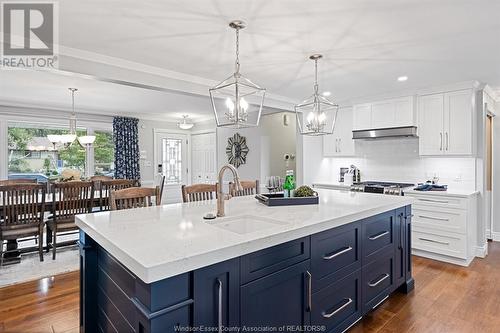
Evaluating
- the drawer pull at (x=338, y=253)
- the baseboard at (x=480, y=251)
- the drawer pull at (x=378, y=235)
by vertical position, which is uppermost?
the drawer pull at (x=378, y=235)

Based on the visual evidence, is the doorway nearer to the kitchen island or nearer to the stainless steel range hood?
the stainless steel range hood

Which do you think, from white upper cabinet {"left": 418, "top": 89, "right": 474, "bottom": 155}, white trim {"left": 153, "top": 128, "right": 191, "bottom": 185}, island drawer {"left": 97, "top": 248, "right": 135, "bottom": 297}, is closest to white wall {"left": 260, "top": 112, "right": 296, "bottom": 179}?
white trim {"left": 153, "top": 128, "right": 191, "bottom": 185}

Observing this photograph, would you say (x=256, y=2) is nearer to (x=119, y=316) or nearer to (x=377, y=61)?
(x=377, y=61)

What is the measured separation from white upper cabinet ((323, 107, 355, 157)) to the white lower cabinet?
1.39m

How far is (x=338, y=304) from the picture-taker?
6.53 feet

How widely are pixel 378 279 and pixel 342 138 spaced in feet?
10.7

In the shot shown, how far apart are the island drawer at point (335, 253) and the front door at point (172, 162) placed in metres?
6.34

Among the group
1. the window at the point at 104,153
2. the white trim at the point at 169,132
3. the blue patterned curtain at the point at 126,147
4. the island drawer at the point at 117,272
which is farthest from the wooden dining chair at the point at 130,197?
the white trim at the point at 169,132

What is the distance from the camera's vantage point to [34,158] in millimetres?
5988

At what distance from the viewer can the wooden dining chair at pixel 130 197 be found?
2.45m

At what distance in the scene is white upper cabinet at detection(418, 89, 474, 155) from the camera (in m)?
3.87

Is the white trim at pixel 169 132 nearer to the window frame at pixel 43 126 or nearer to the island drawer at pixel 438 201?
the window frame at pixel 43 126

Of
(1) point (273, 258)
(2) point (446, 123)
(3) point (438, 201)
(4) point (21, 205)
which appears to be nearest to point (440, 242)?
(3) point (438, 201)

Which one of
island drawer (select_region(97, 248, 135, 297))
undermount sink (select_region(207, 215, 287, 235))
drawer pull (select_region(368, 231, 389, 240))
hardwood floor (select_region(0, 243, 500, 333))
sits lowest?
hardwood floor (select_region(0, 243, 500, 333))
